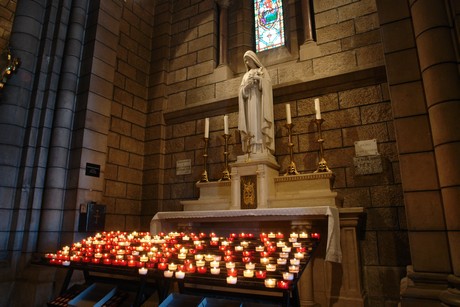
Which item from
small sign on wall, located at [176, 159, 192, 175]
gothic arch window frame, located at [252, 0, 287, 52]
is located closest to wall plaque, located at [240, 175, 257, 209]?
small sign on wall, located at [176, 159, 192, 175]

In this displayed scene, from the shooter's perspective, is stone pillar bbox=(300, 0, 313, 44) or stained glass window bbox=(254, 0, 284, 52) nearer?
stone pillar bbox=(300, 0, 313, 44)

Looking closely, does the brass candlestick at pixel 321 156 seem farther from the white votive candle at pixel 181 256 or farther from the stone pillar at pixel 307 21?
the white votive candle at pixel 181 256

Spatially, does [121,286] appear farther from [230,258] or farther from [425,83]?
[425,83]

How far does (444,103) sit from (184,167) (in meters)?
4.03

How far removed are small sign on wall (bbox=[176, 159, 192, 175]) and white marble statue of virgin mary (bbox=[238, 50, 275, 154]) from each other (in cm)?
145

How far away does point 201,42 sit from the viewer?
6012 millimetres

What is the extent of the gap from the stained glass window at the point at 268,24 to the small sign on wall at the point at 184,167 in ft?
8.19

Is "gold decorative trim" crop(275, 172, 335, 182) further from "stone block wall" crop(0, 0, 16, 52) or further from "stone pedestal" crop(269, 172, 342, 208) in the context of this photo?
"stone block wall" crop(0, 0, 16, 52)

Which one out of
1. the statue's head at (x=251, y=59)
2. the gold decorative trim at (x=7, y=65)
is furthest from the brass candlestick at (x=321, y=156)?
the gold decorative trim at (x=7, y=65)

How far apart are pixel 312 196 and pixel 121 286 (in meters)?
2.32

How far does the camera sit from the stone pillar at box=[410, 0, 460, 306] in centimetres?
224

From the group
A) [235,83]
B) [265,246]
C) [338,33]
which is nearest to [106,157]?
[235,83]

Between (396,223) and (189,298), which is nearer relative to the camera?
(189,298)

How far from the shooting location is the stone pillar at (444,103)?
7.36 ft
